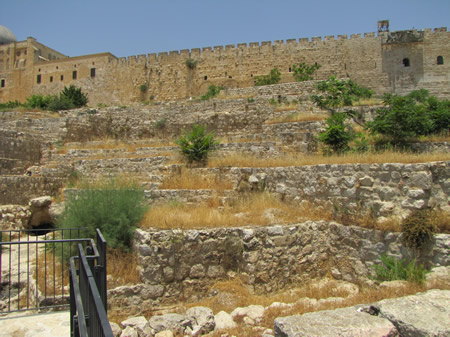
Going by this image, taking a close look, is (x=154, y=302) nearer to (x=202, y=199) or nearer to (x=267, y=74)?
(x=202, y=199)

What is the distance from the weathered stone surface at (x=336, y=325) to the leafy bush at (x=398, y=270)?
191cm

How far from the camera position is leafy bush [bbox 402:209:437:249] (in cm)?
591

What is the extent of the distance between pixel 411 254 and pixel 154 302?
4606mm

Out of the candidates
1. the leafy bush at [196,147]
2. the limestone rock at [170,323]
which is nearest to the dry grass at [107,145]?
the leafy bush at [196,147]

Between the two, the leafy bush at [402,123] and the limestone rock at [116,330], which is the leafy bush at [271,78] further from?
the limestone rock at [116,330]

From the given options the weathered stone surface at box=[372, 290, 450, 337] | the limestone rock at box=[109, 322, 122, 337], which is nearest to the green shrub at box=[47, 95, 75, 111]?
the limestone rock at box=[109, 322, 122, 337]

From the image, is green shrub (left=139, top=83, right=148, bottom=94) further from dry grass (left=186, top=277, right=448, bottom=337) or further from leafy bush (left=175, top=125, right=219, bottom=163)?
dry grass (left=186, top=277, right=448, bottom=337)

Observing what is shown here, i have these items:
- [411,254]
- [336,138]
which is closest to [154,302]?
[411,254]

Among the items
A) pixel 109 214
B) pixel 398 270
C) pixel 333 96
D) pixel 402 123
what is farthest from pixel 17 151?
pixel 402 123

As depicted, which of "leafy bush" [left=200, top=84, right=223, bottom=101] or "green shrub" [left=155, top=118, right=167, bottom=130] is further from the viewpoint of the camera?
"leafy bush" [left=200, top=84, right=223, bottom=101]

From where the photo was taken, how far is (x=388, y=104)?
1503 centimetres

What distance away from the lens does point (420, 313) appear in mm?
3971

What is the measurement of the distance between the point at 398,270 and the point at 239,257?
2785 millimetres

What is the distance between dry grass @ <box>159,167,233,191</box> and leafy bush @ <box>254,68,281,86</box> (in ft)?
57.6
